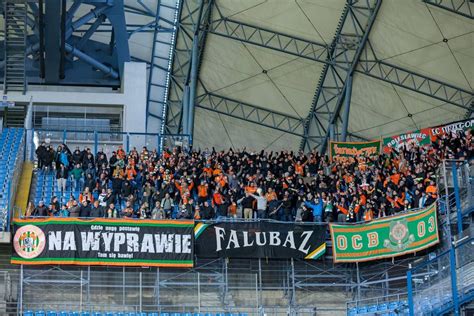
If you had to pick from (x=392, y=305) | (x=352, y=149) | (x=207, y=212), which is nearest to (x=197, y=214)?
(x=207, y=212)

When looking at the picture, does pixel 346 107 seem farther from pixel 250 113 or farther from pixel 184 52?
pixel 184 52

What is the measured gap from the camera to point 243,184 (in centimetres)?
4094

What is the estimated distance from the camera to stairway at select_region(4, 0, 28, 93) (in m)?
45.8

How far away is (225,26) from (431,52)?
35.5ft

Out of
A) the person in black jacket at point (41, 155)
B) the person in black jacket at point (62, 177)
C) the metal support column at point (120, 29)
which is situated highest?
the metal support column at point (120, 29)

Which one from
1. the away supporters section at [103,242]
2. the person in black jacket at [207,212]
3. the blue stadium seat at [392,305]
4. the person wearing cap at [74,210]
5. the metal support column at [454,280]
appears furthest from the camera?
the person in black jacket at [207,212]

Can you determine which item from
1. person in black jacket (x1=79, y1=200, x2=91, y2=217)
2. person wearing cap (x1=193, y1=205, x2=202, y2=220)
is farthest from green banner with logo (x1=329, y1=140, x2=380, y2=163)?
person in black jacket (x1=79, y1=200, x2=91, y2=217)

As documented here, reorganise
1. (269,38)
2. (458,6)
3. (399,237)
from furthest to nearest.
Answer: (269,38) < (458,6) < (399,237)

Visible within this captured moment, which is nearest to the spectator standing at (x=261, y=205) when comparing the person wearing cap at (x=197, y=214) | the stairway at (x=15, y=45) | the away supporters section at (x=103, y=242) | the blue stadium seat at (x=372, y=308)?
the person wearing cap at (x=197, y=214)

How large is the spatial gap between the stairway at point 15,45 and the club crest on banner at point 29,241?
46.6 ft

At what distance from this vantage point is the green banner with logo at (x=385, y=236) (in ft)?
116

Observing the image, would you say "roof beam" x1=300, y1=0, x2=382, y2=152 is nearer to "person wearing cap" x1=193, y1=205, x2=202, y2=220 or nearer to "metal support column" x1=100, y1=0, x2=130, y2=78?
"metal support column" x1=100, y1=0, x2=130, y2=78

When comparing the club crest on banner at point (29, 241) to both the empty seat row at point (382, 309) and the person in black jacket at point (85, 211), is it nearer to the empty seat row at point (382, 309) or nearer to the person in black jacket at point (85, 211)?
the person in black jacket at point (85, 211)

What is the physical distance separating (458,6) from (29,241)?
2328 cm
